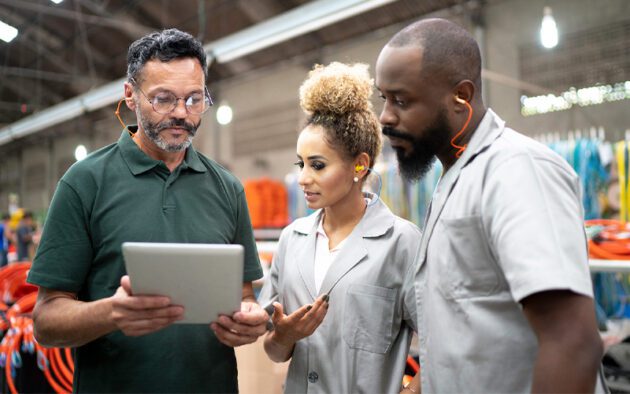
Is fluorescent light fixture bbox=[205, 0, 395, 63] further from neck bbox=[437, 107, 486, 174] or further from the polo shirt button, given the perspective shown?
the polo shirt button

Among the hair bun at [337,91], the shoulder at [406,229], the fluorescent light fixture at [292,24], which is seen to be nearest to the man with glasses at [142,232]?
the hair bun at [337,91]

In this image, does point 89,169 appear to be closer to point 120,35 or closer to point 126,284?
point 126,284

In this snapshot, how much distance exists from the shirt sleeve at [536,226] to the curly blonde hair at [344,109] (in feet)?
2.76

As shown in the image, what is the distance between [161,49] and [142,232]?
542 mm

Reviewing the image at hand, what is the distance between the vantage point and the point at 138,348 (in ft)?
4.93

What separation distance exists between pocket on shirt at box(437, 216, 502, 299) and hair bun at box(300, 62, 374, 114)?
2.67ft

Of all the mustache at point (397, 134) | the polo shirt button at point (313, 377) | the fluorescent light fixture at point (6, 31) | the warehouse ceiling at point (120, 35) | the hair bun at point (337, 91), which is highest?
the warehouse ceiling at point (120, 35)

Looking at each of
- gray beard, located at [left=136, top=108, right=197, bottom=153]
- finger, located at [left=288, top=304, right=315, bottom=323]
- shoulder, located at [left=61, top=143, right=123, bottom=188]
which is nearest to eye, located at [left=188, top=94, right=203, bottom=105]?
gray beard, located at [left=136, top=108, right=197, bottom=153]

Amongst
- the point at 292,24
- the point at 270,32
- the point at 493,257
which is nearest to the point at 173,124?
the point at 493,257

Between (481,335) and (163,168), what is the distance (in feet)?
3.29

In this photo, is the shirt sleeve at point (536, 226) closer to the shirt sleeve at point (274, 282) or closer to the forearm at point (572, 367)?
the forearm at point (572, 367)

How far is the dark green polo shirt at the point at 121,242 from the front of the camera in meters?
1.45

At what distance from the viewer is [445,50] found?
1.30m

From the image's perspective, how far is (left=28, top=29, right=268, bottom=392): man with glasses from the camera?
1.42 meters
